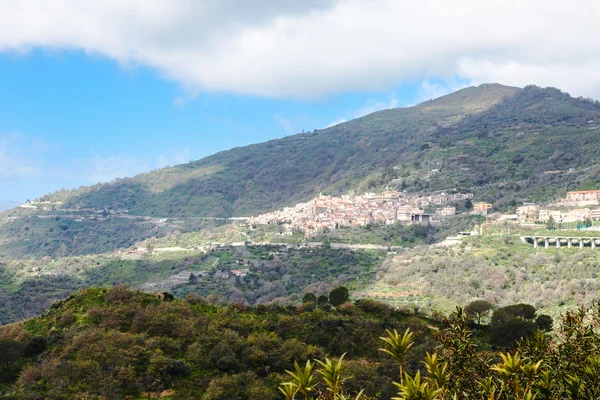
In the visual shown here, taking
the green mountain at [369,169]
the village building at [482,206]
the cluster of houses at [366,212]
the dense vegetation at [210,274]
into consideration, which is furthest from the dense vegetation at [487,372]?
the cluster of houses at [366,212]

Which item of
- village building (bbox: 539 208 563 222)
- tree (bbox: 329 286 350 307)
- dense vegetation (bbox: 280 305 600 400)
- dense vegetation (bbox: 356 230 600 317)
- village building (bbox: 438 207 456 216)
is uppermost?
dense vegetation (bbox: 280 305 600 400)

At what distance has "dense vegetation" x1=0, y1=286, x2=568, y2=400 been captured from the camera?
1864cm

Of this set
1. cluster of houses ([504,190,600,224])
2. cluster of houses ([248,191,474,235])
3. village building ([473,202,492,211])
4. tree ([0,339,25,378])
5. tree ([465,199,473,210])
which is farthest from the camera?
cluster of houses ([248,191,474,235])

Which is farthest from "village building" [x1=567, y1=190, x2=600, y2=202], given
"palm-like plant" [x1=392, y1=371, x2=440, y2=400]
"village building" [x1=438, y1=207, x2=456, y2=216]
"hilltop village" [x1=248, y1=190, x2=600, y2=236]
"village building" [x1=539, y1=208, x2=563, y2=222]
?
"palm-like plant" [x1=392, y1=371, x2=440, y2=400]

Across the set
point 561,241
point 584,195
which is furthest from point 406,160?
point 561,241

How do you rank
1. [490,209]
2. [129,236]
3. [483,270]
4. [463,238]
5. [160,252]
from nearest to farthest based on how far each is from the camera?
[483,270] < [463,238] < [490,209] < [160,252] < [129,236]

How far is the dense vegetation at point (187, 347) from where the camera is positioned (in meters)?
18.6

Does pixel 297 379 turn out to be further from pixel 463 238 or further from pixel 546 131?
pixel 546 131

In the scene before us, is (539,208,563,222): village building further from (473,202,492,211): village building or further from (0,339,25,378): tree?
(0,339,25,378): tree

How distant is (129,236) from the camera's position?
112062mm

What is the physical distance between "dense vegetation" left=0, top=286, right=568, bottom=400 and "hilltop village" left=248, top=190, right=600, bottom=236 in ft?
101

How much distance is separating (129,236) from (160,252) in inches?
1482

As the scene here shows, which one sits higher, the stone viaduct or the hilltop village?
the hilltop village

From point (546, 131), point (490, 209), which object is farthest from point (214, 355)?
point (546, 131)
